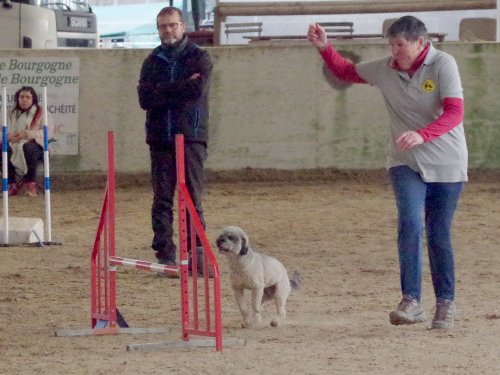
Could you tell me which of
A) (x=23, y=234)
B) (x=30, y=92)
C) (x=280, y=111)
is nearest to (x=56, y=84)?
(x=30, y=92)

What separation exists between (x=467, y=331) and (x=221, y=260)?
350 cm

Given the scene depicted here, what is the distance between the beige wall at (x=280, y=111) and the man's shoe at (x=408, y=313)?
8.71 m

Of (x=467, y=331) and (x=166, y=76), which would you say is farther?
(x=166, y=76)

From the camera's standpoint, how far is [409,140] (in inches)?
256

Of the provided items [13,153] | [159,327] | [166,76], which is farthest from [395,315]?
[13,153]

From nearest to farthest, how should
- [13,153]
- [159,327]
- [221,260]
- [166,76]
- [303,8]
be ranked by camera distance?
[159,327] < [166,76] < [221,260] < [13,153] < [303,8]

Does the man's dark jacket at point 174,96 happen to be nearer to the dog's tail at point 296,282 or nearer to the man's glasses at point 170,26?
the man's glasses at point 170,26

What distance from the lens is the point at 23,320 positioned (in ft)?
25.0

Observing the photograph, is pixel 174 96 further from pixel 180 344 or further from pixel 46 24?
pixel 46 24

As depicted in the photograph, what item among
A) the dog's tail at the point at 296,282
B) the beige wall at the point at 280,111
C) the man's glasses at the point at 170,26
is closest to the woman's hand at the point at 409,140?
the dog's tail at the point at 296,282

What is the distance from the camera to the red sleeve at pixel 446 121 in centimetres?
666

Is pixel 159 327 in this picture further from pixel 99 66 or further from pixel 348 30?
pixel 348 30

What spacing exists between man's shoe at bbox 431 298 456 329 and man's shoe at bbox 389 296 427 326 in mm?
76

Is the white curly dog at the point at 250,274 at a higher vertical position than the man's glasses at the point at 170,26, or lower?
lower
